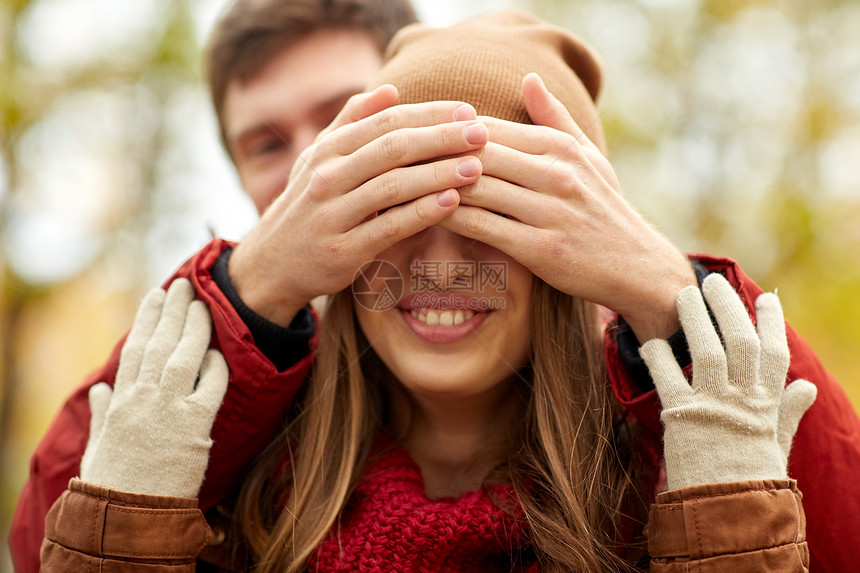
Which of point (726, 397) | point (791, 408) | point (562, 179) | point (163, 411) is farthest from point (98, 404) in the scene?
point (791, 408)

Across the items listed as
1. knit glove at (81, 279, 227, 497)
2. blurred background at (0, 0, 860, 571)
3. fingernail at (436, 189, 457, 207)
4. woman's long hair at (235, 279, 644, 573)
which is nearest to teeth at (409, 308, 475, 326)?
woman's long hair at (235, 279, 644, 573)

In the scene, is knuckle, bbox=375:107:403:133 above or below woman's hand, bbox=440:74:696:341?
above

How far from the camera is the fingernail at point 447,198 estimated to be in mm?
1505

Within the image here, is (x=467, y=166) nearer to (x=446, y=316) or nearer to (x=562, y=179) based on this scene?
(x=562, y=179)

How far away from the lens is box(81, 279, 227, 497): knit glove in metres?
1.60

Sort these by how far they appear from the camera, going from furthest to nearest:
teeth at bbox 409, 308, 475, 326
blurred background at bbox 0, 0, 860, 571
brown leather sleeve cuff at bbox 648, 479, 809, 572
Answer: blurred background at bbox 0, 0, 860, 571 < teeth at bbox 409, 308, 475, 326 < brown leather sleeve cuff at bbox 648, 479, 809, 572

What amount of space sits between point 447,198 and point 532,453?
673 mm

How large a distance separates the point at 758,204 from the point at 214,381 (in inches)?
282

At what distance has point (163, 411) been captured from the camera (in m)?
1.63

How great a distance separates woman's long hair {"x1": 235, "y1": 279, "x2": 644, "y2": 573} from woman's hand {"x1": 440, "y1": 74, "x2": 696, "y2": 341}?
23 centimetres

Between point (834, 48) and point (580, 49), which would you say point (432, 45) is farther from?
point (834, 48)

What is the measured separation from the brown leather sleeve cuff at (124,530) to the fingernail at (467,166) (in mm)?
982

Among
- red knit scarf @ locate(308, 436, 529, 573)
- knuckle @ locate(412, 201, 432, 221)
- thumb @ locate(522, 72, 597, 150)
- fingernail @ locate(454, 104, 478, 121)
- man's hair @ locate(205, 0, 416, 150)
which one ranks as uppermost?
man's hair @ locate(205, 0, 416, 150)

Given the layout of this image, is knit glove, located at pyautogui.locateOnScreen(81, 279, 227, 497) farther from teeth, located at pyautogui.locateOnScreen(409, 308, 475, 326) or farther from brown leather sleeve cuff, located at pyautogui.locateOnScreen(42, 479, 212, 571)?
teeth, located at pyautogui.locateOnScreen(409, 308, 475, 326)
